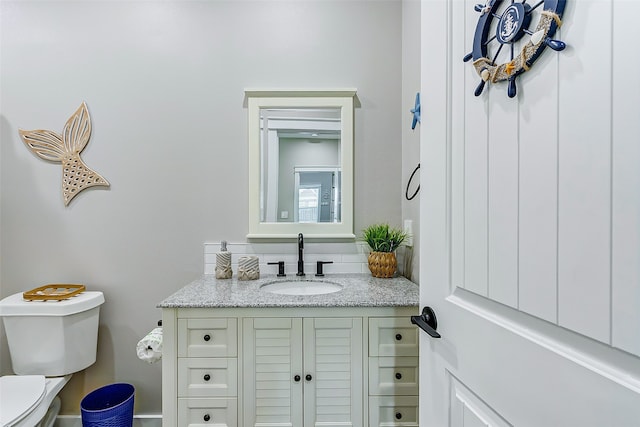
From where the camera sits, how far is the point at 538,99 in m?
0.52

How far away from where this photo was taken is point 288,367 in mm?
1236

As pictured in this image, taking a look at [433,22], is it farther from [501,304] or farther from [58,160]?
[58,160]

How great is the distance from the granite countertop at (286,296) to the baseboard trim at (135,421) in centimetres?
88

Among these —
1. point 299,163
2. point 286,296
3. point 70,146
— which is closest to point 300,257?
point 286,296

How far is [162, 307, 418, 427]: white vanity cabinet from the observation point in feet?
4.01

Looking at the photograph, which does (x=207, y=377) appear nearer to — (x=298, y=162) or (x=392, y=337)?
(x=392, y=337)

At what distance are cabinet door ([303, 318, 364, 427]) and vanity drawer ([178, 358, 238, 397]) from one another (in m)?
0.30

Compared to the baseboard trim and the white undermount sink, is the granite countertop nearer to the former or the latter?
the white undermount sink

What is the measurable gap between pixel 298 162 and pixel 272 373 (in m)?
1.07

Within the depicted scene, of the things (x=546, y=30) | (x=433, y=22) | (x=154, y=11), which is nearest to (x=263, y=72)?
(x=154, y=11)

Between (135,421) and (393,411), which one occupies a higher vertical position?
(393,411)

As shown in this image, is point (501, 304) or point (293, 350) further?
point (293, 350)

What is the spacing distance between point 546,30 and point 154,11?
2.00 meters

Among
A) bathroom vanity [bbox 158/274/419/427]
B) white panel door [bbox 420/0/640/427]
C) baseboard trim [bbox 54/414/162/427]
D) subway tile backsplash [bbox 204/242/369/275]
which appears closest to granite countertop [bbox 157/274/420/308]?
bathroom vanity [bbox 158/274/419/427]
